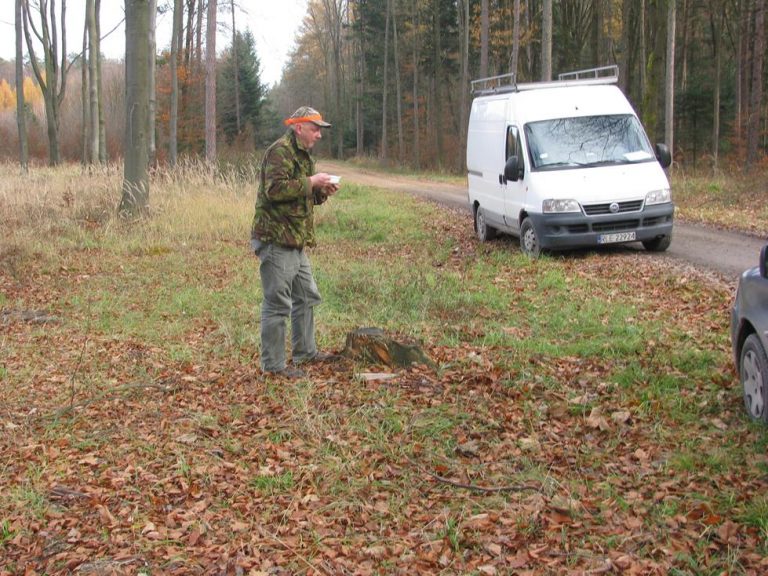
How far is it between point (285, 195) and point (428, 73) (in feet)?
150

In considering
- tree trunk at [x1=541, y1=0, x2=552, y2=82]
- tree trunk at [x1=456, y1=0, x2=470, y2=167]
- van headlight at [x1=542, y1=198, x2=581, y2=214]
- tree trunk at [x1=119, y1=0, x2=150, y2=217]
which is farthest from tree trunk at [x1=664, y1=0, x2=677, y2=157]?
tree trunk at [x1=456, y1=0, x2=470, y2=167]

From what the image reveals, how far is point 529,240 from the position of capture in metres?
12.9

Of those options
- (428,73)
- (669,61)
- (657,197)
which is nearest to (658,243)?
(657,197)

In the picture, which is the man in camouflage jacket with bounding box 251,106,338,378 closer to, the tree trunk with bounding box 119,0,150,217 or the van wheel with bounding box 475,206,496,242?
the van wheel with bounding box 475,206,496,242

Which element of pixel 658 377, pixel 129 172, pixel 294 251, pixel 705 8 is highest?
pixel 705 8

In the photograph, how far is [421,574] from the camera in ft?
13.2

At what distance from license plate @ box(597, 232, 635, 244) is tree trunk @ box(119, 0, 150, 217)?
950 centimetres

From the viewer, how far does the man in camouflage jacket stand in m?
6.62

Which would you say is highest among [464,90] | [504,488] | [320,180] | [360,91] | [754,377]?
[360,91]

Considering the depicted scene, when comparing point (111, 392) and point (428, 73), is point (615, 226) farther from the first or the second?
point (428, 73)

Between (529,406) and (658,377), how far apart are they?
1.18m

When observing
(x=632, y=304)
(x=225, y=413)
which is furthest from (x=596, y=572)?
(x=632, y=304)

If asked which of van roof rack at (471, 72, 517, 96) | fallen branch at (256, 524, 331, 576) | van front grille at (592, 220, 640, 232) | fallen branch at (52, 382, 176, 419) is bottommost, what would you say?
fallen branch at (256, 524, 331, 576)

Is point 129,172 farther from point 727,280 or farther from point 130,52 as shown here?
point 727,280
